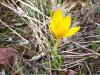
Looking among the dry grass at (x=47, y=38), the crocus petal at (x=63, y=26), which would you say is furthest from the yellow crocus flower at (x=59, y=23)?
the dry grass at (x=47, y=38)

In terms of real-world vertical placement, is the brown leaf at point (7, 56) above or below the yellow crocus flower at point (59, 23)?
below

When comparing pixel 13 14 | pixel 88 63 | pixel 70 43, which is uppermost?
pixel 13 14

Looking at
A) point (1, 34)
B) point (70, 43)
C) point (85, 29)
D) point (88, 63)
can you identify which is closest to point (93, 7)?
point (85, 29)

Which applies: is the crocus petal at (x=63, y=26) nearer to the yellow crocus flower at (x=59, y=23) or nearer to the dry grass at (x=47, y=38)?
the yellow crocus flower at (x=59, y=23)

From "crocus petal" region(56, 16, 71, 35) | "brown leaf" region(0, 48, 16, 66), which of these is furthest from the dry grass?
"crocus petal" region(56, 16, 71, 35)

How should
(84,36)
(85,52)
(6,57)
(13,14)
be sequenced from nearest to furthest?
1. (6,57)
2. (85,52)
3. (84,36)
4. (13,14)

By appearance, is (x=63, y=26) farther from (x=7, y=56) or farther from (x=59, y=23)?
(x=7, y=56)

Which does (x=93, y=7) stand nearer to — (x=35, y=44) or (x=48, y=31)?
(x=48, y=31)

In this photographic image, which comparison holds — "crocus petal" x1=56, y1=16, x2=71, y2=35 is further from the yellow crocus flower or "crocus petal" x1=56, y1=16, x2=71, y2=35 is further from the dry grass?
the dry grass

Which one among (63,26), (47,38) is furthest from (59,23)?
(47,38)
